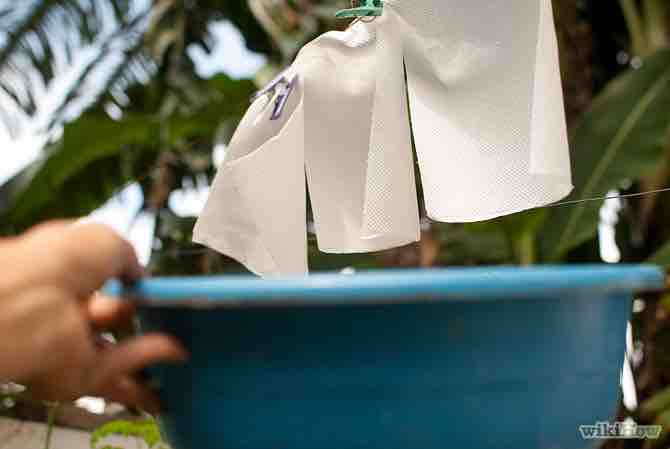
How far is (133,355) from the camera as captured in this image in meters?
0.34

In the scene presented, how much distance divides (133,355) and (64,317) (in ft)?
0.11

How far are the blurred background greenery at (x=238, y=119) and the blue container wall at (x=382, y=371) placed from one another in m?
0.50

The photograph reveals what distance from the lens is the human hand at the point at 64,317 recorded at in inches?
12.3

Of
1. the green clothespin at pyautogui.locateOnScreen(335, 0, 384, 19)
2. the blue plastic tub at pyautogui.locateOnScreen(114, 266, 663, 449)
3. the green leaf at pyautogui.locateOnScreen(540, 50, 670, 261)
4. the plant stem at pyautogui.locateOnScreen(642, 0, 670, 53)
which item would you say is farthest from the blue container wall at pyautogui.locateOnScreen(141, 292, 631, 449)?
the plant stem at pyautogui.locateOnScreen(642, 0, 670, 53)

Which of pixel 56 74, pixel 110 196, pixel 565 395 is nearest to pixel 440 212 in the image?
pixel 565 395

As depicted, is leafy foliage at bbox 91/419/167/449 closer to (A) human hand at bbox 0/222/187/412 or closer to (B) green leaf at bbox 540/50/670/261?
(A) human hand at bbox 0/222/187/412

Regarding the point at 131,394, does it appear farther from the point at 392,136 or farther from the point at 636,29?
the point at 636,29

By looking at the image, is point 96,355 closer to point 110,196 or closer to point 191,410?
point 191,410

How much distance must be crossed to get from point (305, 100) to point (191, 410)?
45 centimetres

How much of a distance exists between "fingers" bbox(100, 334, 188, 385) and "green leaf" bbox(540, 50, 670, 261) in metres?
1.21

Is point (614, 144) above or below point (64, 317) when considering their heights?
below

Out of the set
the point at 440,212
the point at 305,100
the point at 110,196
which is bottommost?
the point at 110,196

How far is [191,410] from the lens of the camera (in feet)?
1.20

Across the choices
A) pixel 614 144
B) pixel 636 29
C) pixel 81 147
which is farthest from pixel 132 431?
pixel 636 29
